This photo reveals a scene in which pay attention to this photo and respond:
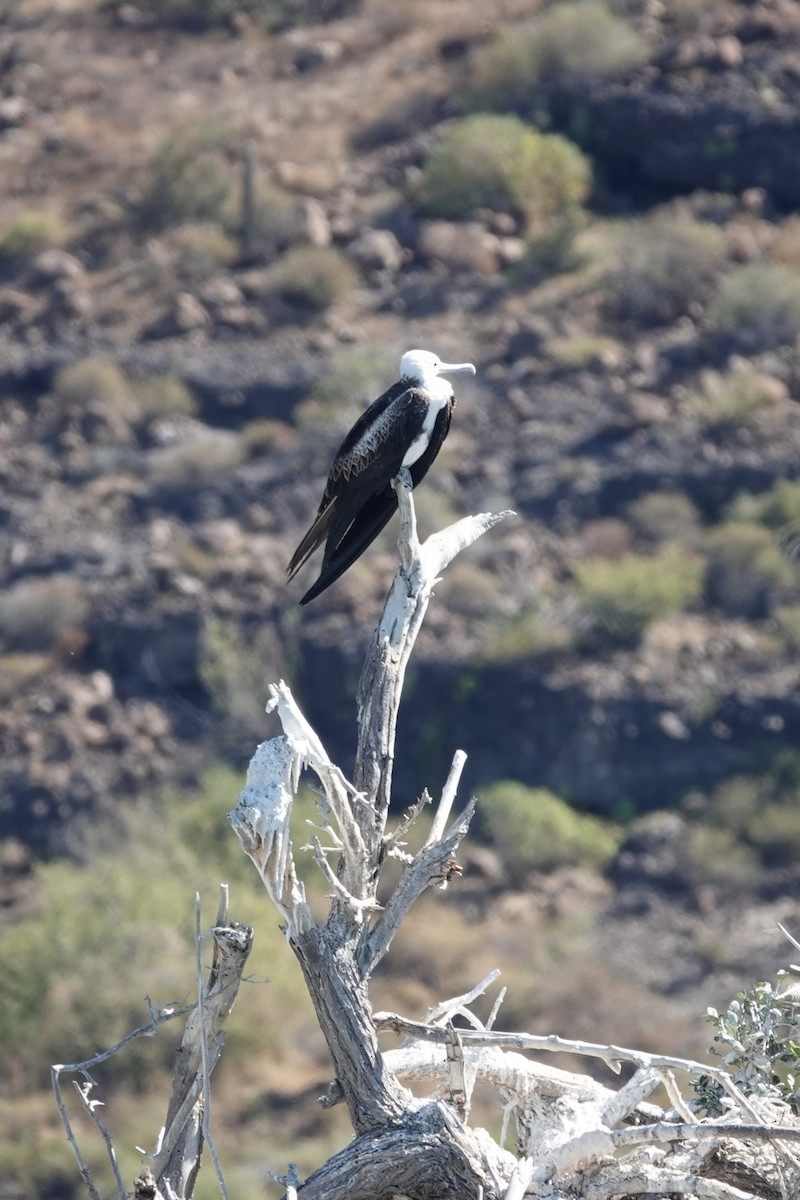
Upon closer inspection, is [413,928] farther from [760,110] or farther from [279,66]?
[279,66]

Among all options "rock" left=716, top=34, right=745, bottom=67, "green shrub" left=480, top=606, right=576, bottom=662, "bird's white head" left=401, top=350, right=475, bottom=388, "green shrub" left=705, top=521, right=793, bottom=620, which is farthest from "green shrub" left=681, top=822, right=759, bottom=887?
"rock" left=716, top=34, right=745, bottom=67

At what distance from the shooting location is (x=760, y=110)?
1144 inches

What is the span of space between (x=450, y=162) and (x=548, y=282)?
2.70 metres

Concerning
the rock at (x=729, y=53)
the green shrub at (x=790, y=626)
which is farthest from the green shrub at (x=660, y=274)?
the green shrub at (x=790, y=626)

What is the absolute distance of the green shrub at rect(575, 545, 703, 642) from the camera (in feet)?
72.6

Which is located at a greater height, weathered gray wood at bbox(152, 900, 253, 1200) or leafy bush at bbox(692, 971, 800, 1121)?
weathered gray wood at bbox(152, 900, 253, 1200)

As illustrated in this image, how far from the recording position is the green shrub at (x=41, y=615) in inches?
885

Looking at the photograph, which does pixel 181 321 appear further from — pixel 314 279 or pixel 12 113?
pixel 12 113

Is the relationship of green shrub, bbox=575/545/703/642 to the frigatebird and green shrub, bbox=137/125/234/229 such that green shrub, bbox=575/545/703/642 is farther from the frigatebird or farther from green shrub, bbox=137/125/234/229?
the frigatebird

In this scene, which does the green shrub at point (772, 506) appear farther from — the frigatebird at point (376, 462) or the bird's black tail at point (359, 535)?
the bird's black tail at point (359, 535)

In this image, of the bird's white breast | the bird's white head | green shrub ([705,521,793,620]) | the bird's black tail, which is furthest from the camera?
green shrub ([705,521,793,620])

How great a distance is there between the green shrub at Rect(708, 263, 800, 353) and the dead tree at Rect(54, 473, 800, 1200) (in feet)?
67.9

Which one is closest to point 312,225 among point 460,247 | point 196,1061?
point 460,247

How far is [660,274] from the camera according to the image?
26.8 meters
